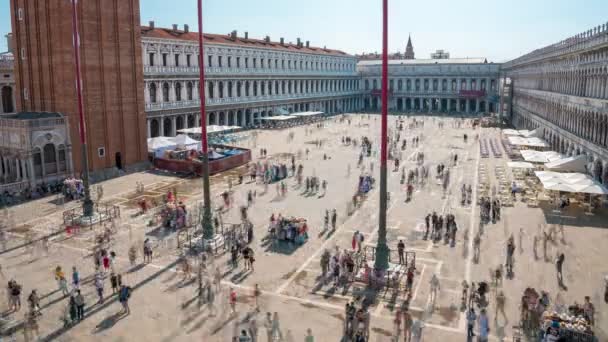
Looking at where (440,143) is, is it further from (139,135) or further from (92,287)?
(92,287)

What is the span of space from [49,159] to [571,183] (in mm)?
35803

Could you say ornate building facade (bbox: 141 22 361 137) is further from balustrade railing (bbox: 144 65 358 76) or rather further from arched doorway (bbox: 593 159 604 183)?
arched doorway (bbox: 593 159 604 183)

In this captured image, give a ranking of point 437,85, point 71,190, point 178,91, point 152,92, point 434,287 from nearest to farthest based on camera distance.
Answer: point 434,287 < point 71,190 < point 152,92 < point 178,91 < point 437,85

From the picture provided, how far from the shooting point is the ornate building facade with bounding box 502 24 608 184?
36.4 m

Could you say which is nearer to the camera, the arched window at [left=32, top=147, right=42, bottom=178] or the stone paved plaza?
the stone paved plaza

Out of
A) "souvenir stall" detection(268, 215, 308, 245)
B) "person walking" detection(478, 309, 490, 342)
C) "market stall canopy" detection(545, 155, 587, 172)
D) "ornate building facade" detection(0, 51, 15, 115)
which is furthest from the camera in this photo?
"ornate building facade" detection(0, 51, 15, 115)

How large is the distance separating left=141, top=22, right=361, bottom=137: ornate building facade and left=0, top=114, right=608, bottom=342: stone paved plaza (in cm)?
2420

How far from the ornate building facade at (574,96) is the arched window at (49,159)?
127 feet

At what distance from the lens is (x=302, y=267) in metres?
22.6

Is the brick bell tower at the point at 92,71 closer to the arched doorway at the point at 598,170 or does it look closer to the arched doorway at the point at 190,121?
the arched doorway at the point at 190,121

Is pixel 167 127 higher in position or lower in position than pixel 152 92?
lower

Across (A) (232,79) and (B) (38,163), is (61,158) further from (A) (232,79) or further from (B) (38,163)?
(A) (232,79)

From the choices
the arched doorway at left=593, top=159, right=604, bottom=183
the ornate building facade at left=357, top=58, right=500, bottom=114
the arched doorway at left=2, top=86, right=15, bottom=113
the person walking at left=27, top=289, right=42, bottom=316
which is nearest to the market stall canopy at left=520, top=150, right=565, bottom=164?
the arched doorway at left=593, top=159, right=604, bottom=183

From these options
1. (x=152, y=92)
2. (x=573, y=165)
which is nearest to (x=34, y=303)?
(x=573, y=165)
